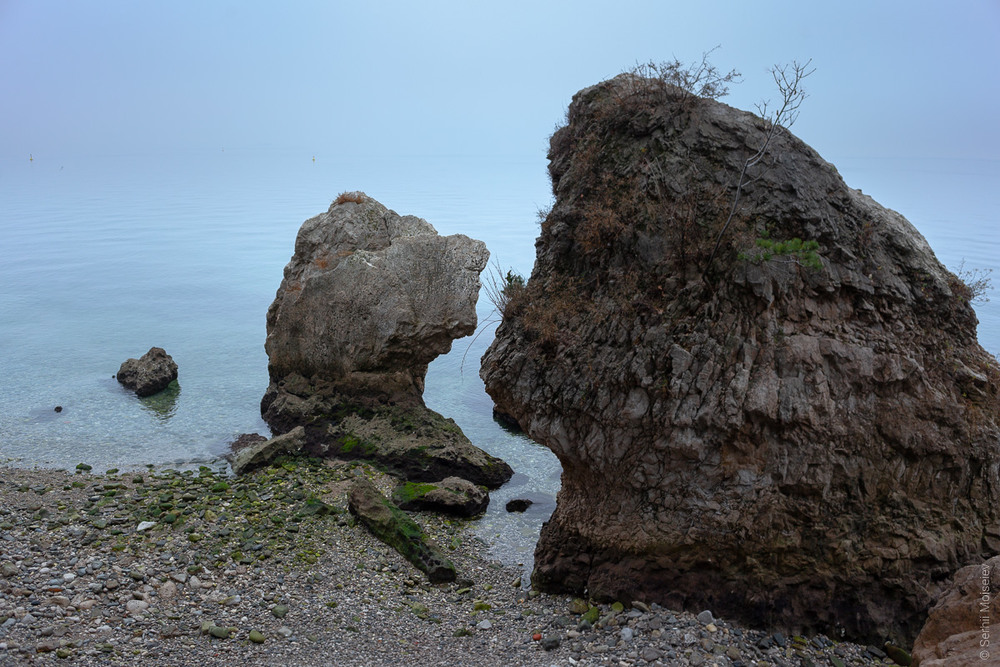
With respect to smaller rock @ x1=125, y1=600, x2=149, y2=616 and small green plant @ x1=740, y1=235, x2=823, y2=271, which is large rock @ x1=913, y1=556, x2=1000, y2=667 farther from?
smaller rock @ x1=125, y1=600, x2=149, y2=616

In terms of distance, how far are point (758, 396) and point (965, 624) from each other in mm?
4164

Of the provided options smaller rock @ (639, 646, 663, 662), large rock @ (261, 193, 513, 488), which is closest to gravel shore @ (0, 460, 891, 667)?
smaller rock @ (639, 646, 663, 662)

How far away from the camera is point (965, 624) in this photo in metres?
10.0

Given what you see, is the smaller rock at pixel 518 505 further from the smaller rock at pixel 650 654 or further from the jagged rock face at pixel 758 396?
the smaller rock at pixel 650 654

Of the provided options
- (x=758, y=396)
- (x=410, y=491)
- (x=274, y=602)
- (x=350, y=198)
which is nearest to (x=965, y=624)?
(x=758, y=396)

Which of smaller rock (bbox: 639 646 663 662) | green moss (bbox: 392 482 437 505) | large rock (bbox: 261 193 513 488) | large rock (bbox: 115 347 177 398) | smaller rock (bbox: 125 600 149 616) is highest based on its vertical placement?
large rock (bbox: 261 193 513 488)

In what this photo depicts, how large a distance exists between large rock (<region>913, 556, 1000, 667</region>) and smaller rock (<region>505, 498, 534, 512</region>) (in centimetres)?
995

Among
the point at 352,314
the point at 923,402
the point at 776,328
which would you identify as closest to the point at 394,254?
the point at 352,314

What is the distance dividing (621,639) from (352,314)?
13.2 meters

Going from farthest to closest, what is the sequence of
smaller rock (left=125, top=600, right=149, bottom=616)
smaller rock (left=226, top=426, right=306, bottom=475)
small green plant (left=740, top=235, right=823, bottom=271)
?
smaller rock (left=226, top=426, right=306, bottom=475)
small green plant (left=740, top=235, right=823, bottom=271)
smaller rock (left=125, top=600, right=149, bottom=616)

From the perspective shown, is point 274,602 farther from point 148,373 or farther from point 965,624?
point 148,373

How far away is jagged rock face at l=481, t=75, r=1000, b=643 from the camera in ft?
41.7

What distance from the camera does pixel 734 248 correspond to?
13219 millimetres

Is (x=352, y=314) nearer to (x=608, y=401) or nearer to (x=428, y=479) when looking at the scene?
(x=428, y=479)
